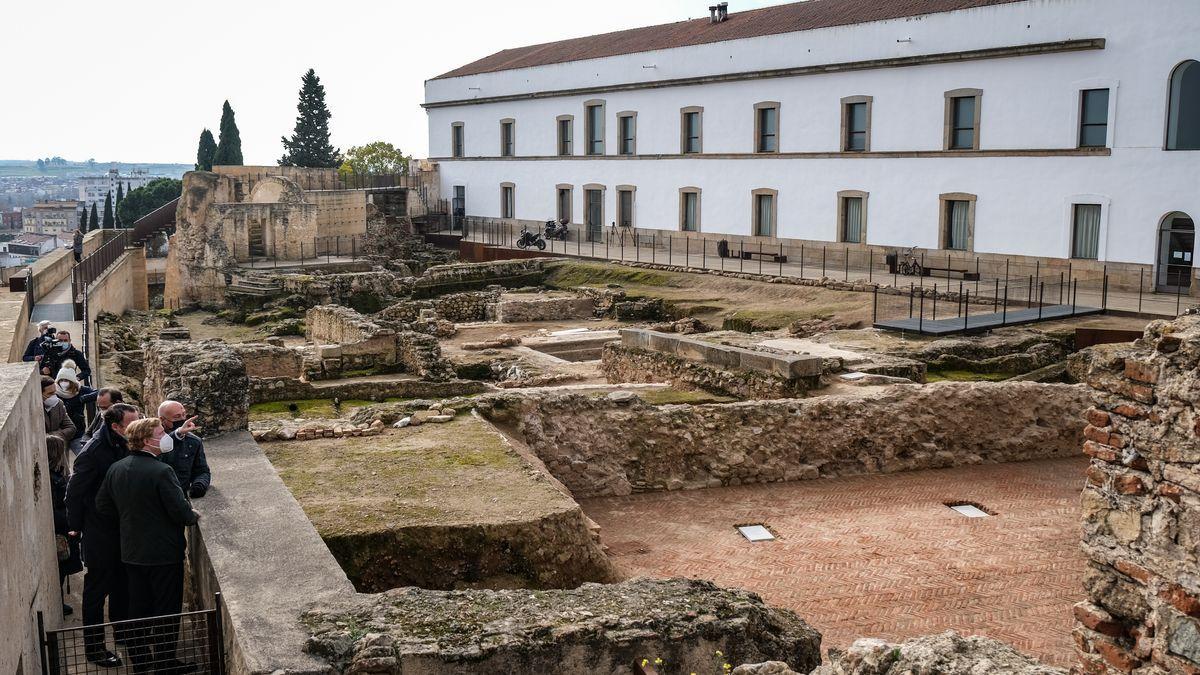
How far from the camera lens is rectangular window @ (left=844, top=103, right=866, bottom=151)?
3756 cm

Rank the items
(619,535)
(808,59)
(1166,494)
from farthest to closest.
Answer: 1. (808,59)
2. (619,535)
3. (1166,494)

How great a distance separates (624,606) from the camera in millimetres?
7559

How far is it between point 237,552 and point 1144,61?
28260 mm

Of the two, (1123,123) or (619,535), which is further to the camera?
(1123,123)

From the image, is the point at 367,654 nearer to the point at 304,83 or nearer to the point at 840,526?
the point at 840,526

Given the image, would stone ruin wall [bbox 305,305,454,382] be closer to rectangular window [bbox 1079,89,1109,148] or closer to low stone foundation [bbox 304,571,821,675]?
low stone foundation [bbox 304,571,821,675]

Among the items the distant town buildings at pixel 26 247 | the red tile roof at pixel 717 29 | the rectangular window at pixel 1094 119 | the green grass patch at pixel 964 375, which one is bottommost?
the distant town buildings at pixel 26 247

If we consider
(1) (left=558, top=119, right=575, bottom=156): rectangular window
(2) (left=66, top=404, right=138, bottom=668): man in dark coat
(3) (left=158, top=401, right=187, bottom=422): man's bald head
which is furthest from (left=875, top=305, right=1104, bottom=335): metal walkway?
(1) (left=558, top=119, right=575, bottom=156): rectangular window

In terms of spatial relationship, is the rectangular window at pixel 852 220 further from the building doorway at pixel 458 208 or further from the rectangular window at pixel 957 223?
the building doorway at pixel 458 208

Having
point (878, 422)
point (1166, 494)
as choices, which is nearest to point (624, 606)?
point (1166, 494)

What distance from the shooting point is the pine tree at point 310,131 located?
258ft

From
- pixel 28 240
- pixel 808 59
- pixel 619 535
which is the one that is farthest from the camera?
pixel 28 240

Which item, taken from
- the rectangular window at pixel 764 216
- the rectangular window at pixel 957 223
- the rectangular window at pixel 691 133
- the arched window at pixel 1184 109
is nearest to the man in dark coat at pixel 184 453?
the arched window at pixel 1184 109

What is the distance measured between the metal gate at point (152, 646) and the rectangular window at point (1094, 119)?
95.2ft
